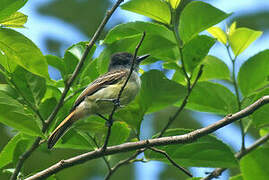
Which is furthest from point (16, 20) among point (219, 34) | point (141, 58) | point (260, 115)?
point (260, 115)

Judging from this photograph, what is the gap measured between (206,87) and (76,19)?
3086 mm

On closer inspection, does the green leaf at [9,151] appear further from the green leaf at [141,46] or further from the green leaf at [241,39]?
the green leaf at [241,39]

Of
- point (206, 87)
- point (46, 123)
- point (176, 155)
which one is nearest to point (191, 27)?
point (206, 87)

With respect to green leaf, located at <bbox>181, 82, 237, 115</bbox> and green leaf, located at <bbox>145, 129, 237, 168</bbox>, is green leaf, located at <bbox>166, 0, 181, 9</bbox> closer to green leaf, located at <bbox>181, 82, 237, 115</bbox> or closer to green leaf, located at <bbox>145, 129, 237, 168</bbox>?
green leaf, located at <bbox>181, 82, 237, 115</bbox>

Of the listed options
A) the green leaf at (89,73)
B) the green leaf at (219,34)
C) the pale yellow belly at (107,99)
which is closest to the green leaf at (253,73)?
the green leaf at (219,34)

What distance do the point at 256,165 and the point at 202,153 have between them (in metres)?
0.39

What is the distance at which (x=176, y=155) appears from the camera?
10.5 ft

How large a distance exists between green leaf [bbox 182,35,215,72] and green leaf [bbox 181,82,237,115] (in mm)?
253

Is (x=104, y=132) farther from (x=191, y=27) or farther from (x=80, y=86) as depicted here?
(x=191, y=27)

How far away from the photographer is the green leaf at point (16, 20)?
301 centimetres

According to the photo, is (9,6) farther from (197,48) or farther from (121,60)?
(121,60)

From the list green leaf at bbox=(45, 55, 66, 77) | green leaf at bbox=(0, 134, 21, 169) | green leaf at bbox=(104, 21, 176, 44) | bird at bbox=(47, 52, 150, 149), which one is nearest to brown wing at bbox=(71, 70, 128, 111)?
bird at bbox=(47, 52, 150, 149)

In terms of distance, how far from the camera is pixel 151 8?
Result: 3.18 meters

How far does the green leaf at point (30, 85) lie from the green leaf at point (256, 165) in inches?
59.2
